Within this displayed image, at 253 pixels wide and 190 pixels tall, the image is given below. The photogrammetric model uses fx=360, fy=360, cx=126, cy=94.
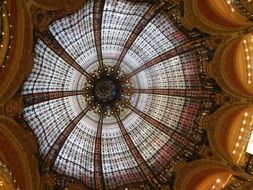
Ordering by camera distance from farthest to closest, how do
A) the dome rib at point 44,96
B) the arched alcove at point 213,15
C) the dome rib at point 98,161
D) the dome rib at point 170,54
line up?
1. the dome rib at point 98,161
2. the dome rib at point 170,54
3. the dome rib at point 44,96
4. the arched alcove at point 213,15

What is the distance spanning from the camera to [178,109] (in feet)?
65.5

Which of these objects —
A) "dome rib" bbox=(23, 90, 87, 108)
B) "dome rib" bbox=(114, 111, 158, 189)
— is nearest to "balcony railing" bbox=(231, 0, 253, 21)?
"dome rib" bbox=(114, 111, 158, 189)

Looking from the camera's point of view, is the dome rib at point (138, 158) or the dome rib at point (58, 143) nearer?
the dome rib at point (58, 143)

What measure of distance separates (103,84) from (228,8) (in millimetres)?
8045

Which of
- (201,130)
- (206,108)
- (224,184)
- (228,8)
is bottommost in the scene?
(224,184)

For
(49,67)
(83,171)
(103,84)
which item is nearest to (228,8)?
(103,84)

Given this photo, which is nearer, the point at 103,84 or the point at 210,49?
the point at 210,49

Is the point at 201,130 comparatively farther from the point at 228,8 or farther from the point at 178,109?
the point at 228,8

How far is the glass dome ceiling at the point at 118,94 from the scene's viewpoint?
17906mm

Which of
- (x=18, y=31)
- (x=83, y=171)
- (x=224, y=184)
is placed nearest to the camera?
(x=18, y=31)

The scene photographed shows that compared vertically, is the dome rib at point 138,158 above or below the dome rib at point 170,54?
below

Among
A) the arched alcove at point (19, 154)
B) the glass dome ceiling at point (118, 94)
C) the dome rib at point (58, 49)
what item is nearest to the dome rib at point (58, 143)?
the glass dome ceiling at point (118, 94)

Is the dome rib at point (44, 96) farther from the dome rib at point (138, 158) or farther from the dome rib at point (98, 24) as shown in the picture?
the dome rib at point (138, 158)

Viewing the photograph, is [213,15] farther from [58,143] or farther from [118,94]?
[58,143]
